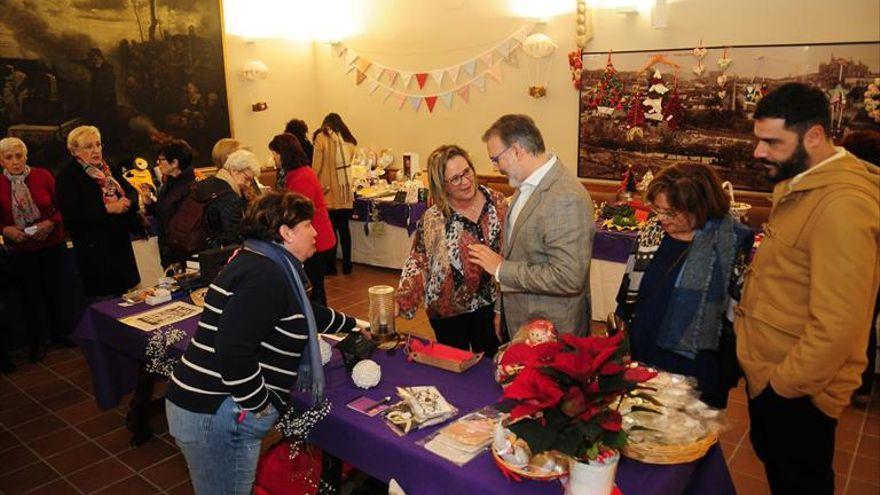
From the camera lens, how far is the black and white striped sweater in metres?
1.72

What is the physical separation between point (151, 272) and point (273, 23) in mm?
3912

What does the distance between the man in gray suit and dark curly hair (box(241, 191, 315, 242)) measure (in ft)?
2.27

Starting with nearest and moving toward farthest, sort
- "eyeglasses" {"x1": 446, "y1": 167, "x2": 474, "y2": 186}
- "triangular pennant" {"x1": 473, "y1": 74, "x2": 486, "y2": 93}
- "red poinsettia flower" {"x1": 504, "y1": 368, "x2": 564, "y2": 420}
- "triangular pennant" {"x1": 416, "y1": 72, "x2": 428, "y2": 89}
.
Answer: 1. "red poinsettia flower" {"x1": 504, "y1": 368, "x2": 564, "y2": 420}
2. "eyeglasses" {"x1": 446, "y1": 167, "x2": 474, "y2": 186}
3. "triangular pennant" {"x1": 473, "y1": 74, "x2": 486, "y2": 93}
4. "triangular pennant" {"x1": 416, "y1": 72, "x2": 428, "y2": 89}

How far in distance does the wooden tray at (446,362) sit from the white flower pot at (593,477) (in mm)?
779

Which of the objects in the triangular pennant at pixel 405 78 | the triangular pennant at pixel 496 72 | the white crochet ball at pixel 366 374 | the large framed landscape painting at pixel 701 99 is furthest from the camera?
the triangular pennant at pixel 405 78

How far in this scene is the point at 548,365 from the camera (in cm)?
134

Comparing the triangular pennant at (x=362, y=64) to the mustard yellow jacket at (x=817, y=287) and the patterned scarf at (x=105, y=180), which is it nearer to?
the patterned scarf at (x=105, y=180)

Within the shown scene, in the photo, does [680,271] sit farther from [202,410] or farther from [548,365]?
[202,410]

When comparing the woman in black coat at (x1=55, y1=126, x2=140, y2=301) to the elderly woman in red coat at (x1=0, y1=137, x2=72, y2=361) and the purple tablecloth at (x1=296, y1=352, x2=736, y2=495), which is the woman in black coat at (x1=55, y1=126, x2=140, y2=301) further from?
the purple tablecloth at (x1=296, y1=352, x2=736, y2=495)

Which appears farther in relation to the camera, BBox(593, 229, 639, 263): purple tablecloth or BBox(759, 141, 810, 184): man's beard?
BBox(593, 229, 639, 263): purple tablecloth

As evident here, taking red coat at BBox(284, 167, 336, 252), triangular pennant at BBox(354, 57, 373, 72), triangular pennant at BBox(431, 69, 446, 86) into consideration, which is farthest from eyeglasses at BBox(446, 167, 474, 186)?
triangular pennant at BBox(354, 57, 373, 72)

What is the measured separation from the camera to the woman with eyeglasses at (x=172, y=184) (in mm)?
3840

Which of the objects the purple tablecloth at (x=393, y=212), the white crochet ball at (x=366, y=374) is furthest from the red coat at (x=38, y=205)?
the white crochet ball at (x=366, y=374)

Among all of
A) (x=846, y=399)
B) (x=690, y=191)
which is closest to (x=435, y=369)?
(x=690, y=191)
